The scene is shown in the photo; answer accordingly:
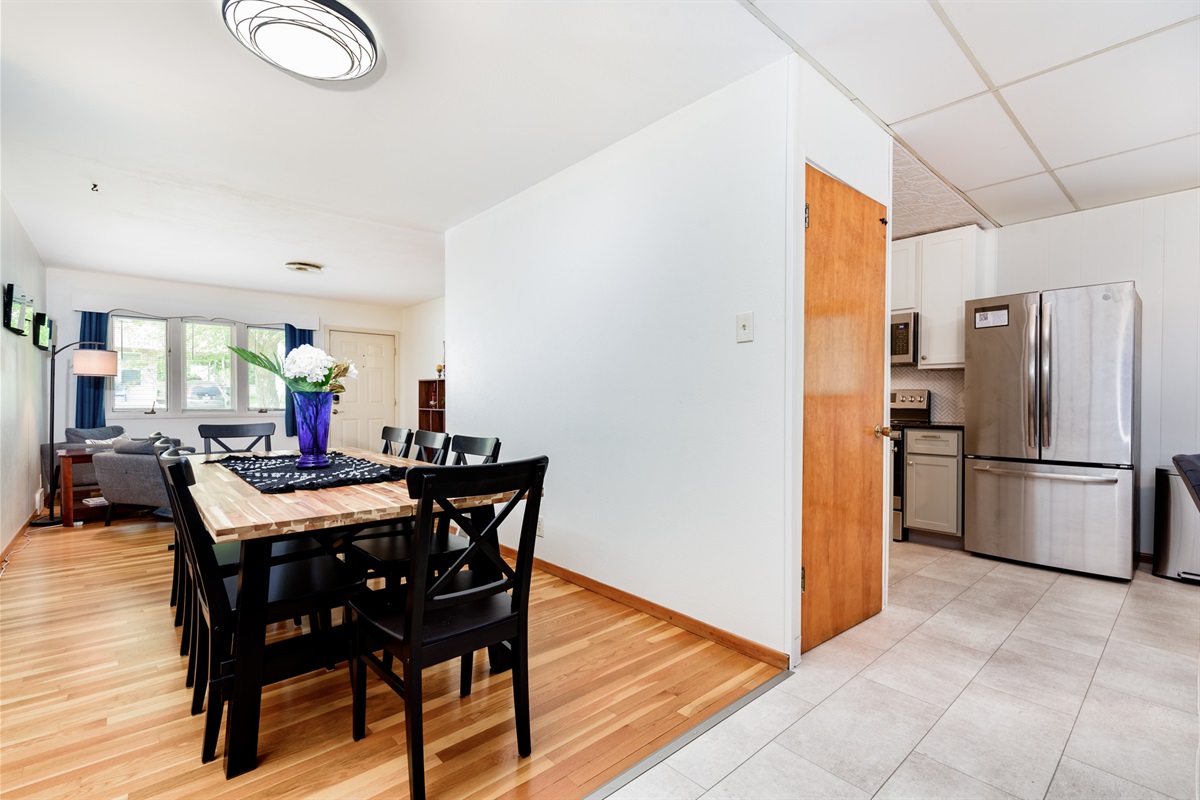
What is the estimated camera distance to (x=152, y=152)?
3.02 m

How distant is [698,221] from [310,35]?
1.65 meters

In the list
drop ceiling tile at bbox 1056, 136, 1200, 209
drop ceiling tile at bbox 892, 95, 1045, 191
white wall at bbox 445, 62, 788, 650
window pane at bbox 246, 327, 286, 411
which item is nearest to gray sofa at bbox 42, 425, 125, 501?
window pane at bbox 246, 327, 286, 411

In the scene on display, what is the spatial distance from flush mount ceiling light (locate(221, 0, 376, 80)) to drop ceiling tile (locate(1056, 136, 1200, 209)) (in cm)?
384

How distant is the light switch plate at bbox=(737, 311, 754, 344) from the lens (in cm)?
228

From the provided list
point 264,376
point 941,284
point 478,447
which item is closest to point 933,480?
point 941,284

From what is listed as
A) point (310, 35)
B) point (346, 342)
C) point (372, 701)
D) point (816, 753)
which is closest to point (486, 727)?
point (372, 701)

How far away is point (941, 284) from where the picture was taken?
4.23 m

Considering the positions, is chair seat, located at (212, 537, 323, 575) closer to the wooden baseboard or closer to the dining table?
the dining table

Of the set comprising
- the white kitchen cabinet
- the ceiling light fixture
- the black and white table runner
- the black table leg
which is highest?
the ceiling light fixture

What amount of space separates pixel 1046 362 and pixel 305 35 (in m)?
4.30

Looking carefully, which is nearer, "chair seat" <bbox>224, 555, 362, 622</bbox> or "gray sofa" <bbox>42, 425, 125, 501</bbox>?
"chair seat" <bbox>224, 555, 362, 622</bbox>

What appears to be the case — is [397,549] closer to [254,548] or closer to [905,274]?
[254,548]

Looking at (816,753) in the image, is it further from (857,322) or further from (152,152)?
(152,152)

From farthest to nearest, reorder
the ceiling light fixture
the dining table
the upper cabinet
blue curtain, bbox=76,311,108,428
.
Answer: blue curtain, bbox=76,311,108,428, the ceiling light fixture, the upper cabinet, the dining table
